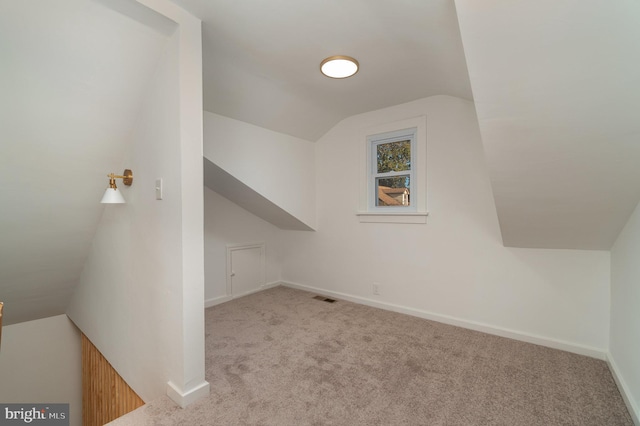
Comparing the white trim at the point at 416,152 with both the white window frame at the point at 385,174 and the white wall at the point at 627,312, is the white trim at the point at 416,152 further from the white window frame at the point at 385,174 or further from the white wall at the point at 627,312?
the white wall at the point at 627,312

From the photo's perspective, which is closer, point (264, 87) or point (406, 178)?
point (264, 87)

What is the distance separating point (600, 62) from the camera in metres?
1.13

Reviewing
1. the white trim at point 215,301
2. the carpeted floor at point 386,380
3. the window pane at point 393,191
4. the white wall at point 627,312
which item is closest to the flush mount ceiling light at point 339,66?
the window pane at point 393,191

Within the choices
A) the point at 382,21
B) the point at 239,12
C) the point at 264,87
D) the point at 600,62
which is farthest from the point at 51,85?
the point at 600,62

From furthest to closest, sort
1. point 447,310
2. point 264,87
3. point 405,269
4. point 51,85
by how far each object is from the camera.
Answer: point 405,269
point 447,310
point 264,87
point 51,85

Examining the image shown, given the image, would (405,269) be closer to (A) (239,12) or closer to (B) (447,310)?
(B) (447,310)

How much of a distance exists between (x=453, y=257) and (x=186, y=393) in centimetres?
236

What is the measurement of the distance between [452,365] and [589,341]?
109 cm

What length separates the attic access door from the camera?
11.7 feet

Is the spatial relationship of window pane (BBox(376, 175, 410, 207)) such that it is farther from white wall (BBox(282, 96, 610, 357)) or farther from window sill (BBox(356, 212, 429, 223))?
white wall (BBox(282, 96, 610, 357))

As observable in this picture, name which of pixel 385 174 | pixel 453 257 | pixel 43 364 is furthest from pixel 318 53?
pixel 43 364

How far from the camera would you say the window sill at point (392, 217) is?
2867 millimetres

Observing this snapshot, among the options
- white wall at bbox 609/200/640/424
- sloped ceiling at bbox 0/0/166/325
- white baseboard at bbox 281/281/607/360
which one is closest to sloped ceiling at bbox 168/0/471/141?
sloped ceiling at bbox 0/0/166/325

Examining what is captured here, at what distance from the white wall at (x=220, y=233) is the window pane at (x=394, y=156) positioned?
1.82 m
